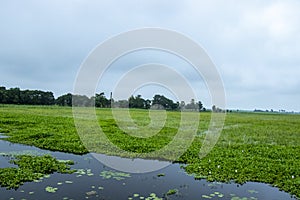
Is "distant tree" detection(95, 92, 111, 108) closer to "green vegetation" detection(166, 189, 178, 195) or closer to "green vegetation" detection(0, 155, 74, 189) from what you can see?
"green vegetation" detection(0, 155, 74, 189)

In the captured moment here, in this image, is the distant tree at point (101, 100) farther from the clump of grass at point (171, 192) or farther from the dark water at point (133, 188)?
the clump of grass at point (171, 192)

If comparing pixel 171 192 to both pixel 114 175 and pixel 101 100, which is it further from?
pixel 101 100

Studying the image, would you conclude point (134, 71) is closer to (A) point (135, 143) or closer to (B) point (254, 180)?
(A) point (135, 143)

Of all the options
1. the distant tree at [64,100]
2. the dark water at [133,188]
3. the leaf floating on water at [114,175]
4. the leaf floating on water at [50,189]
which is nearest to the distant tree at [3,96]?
the distant tree at [64,100]

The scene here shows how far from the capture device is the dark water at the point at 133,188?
6.97 m

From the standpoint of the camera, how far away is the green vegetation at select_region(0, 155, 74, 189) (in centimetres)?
762

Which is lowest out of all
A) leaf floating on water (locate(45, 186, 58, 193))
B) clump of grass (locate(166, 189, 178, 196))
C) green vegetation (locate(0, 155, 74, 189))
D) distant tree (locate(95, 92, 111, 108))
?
clump of grass (locate(166, 189, 178, 196))

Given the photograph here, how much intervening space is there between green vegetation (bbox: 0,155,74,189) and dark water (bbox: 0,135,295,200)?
12.7 inches

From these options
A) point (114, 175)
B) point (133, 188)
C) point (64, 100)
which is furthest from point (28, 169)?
point (64, 100)

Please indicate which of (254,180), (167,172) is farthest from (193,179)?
(254,180)

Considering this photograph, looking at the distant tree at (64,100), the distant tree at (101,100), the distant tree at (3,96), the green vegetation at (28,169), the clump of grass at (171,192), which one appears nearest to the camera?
the clump of grass at (171,192)

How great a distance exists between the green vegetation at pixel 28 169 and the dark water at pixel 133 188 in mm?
323

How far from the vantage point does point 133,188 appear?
770 centimetres

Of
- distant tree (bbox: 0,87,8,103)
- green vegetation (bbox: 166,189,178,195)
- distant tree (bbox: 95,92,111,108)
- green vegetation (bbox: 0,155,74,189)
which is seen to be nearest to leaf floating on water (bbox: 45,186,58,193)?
green vegetation (bbox: 0,155,74,189)
